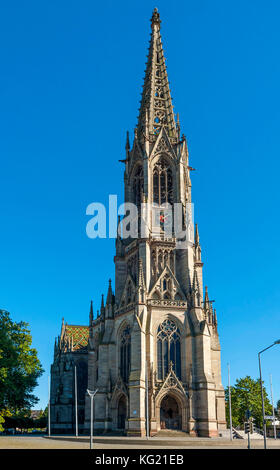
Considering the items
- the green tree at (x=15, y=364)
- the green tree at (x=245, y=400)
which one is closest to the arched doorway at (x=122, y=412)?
the green tree at (x=15, y=364)

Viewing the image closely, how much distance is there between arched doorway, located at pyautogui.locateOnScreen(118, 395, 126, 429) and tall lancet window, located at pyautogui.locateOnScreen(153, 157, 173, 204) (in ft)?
82.8

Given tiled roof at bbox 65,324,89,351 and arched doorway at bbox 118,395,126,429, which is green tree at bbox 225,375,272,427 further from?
arched doorway at bbox 118,395,126,429

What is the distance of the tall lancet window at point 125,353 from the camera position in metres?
55.4

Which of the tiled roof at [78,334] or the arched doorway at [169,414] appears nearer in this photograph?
the arched doorway at [169,414]

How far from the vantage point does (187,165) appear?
68.7 m

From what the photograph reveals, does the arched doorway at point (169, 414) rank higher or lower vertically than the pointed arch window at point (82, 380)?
lower

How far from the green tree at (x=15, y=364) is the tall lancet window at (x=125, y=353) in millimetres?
9967

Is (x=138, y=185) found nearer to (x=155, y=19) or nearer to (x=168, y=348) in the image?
(x=168, y=348)

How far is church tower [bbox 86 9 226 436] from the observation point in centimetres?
5122

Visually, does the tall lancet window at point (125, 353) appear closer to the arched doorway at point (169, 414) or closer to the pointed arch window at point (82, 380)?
the arched doorway at point (169, 414)

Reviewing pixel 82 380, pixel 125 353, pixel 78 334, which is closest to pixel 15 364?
pixel 125 353

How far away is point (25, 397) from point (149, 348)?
45.6 feet

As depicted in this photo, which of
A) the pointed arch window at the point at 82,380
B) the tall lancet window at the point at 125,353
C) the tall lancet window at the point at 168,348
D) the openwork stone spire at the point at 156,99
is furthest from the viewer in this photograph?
the pointed arch window at the point at 82,380

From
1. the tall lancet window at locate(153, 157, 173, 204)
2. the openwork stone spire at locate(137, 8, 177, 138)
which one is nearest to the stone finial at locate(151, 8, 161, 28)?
the openwork stone spire at locate(137, 8, 177, 138)
